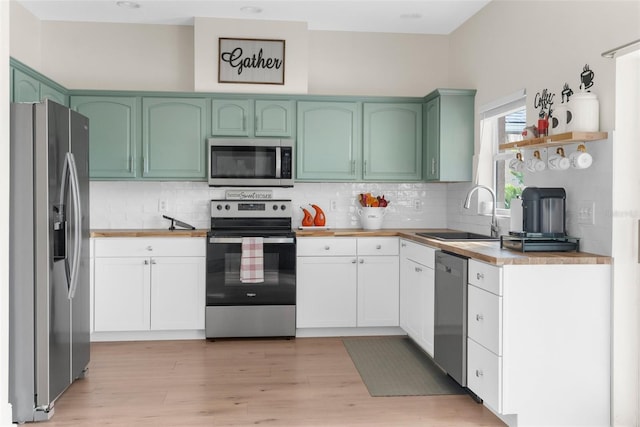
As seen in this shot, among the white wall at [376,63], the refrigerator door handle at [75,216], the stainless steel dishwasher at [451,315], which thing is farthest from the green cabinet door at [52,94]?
the stainless steel dishwasher at [451,315]

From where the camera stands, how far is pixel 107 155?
15.9ft

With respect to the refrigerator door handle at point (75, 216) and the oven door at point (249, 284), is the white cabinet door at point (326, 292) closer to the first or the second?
the oven door at point (249, 284)

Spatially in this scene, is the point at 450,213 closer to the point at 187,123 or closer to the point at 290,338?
the point at 290,338

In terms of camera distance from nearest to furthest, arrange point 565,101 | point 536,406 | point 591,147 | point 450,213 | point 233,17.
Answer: point 536,406, point 591,147, point 565,101, point 233,17, point 450,213

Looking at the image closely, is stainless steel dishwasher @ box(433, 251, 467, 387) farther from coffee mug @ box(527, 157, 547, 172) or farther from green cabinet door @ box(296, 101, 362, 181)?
green cabinet door @ box(296, 101, 362, 181)

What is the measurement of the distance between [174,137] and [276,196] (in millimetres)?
1033

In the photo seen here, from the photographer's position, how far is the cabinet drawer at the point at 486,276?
2.85m

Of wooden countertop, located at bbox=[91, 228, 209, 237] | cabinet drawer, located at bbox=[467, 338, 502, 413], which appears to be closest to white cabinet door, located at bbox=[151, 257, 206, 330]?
wooden countertop, located at bbox=[91, 228, 209, 237]

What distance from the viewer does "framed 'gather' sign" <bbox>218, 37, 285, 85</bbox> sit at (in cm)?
496

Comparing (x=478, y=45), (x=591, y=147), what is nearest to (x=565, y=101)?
(x=591, y=147)

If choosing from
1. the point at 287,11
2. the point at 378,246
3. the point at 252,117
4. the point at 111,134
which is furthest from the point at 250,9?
the point at 378,246

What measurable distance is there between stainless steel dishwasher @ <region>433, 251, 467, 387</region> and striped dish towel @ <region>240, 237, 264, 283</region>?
4.94 ft

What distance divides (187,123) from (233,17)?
3.24 feet

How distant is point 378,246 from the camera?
15.8 feet
